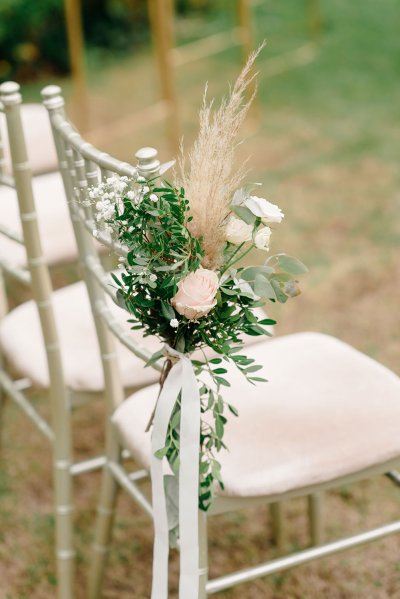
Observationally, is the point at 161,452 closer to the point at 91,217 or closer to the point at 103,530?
the point at 91,217

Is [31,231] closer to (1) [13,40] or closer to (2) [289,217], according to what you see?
(2) [289,217]

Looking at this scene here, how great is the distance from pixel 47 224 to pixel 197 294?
1.38m

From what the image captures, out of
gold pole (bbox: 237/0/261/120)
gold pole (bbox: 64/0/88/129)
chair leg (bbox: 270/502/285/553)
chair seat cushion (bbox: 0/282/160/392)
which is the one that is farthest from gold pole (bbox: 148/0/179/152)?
chair leg (bbox: 270/502/285/553)

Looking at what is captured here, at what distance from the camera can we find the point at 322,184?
12.8ft

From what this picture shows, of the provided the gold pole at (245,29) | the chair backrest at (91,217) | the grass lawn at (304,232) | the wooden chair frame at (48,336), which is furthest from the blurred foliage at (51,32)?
the chair backrest at (91,217)

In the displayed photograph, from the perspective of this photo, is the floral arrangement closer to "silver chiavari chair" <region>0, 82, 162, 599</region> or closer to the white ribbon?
the white ribbon

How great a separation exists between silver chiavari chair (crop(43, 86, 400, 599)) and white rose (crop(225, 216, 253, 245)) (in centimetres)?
18

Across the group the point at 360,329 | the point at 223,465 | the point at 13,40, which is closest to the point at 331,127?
the point at 360,329

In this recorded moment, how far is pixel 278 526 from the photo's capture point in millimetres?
2082

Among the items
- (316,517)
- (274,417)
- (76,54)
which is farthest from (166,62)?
(274,417)

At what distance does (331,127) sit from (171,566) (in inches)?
112

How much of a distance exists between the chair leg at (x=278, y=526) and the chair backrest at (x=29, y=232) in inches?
22.6

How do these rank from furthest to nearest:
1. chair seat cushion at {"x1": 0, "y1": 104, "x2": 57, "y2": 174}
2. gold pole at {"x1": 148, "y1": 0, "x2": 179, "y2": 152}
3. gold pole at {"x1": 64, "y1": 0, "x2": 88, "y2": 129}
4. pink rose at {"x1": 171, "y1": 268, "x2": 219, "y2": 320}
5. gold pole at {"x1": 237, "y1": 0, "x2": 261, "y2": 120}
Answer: gold pole at {"x1": 237, "y1": 0, "x2": 261, "y2": 120} < gold pole at {"x1": 64, "y1": 0, "x2": 88, "y2": 129} < gold pole at {"x1": 148, "y1": 0, "x2": 179, "y2": 152} < chair seat cushion at {"x1": 0, "y1": 104, "x2": 57, "y2": 174} < pink rose at {"x1": 171, "y1": 268, "x2": 219, "y2": 320}

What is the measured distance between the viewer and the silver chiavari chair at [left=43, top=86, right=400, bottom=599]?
56.7 inches
